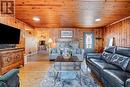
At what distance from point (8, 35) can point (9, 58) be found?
30.2 inches

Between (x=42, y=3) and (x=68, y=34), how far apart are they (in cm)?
→ 810

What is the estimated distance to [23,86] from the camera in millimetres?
3717

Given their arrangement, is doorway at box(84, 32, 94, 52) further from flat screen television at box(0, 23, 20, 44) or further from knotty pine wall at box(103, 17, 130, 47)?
flat screen television at box(0, 23, 20, 44)

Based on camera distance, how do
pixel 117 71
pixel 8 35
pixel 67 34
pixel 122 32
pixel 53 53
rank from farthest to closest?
pixel 67 34, pixel 53 53, pixel 122 32, pixel 8 35, pixel 117 71

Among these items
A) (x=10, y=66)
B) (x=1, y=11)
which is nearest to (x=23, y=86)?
(x=10, y=66)

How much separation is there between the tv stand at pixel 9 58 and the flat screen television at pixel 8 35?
31cm

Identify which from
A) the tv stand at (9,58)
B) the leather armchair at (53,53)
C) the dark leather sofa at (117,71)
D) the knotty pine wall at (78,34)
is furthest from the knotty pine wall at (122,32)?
the tv stand at (9,58)

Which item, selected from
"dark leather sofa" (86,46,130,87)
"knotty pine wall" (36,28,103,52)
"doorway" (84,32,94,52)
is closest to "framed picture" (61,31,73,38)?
"knotty pine wall" (36,28,103,52)

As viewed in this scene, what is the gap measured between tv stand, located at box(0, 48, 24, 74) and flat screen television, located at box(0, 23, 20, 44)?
31 cm

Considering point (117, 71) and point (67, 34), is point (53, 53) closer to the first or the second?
point (67, 34)

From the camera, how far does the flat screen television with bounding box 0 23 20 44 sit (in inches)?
183

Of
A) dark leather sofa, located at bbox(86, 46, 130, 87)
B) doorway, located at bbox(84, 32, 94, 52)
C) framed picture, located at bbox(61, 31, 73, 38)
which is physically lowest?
dark leather sofa, located at bbox(86, 46, 130, 87)

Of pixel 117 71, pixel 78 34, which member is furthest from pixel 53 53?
pixel 117 71

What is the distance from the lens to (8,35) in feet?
16.8
